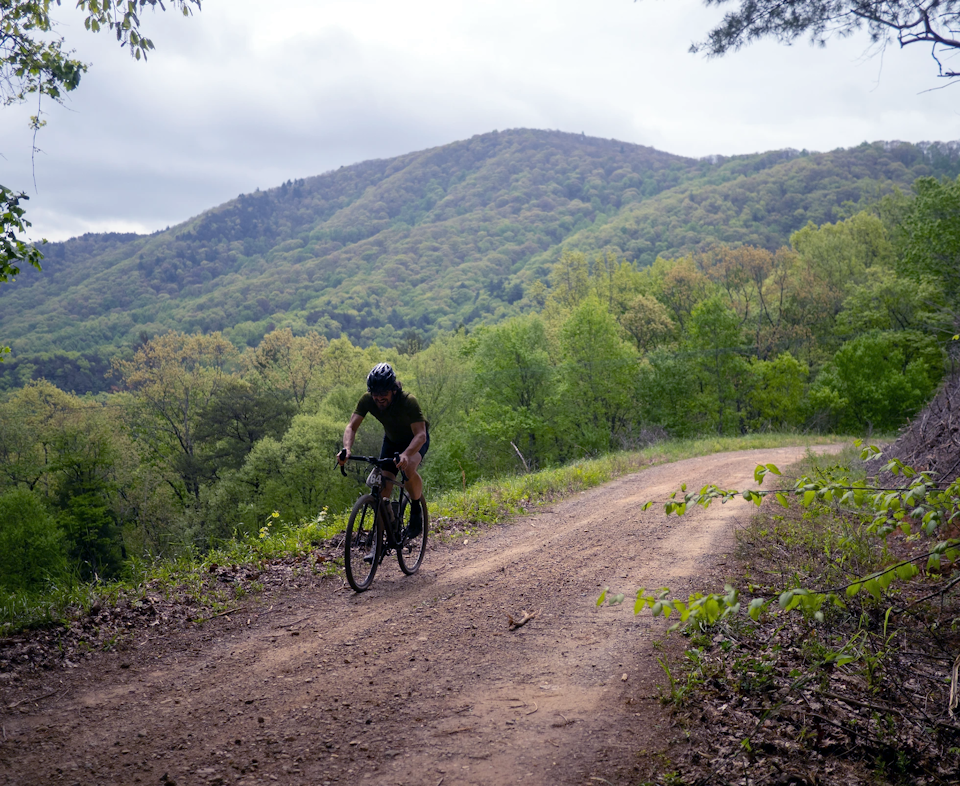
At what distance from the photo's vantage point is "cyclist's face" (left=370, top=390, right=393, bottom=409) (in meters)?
5.91

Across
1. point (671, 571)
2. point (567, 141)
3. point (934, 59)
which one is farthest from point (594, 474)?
point (567, 141)

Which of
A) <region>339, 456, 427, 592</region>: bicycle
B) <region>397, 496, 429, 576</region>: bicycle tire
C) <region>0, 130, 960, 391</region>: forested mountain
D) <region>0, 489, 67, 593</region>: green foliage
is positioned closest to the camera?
<region>339, 456, 427, 592</region>: bicycle

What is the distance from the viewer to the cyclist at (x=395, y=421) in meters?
5.89

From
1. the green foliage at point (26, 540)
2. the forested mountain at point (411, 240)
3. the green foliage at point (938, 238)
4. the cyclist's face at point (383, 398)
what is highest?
the forested mountain at point (411, 240)

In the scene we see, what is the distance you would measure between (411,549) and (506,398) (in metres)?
30.2

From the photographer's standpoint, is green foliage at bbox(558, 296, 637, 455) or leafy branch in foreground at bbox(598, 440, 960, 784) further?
green foliage at bbox(558, 296, 637, 455)

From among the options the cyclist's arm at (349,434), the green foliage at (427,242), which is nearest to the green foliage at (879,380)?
the green foliage at (427,242)

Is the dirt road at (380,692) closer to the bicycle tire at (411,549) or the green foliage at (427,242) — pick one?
the bicycle tire at (411,549)

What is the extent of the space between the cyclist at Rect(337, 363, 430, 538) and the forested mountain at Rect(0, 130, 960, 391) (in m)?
60.6

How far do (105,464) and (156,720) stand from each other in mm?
29529

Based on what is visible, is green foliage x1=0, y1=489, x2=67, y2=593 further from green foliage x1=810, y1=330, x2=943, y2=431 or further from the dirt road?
green foliage x1=810, y1=330, x2=943, y2=431

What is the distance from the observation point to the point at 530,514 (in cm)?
966

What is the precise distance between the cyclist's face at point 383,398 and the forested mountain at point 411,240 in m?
60.8

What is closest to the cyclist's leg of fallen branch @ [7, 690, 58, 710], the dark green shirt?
the dark green shirt
